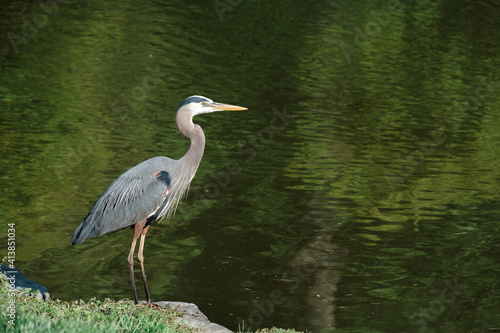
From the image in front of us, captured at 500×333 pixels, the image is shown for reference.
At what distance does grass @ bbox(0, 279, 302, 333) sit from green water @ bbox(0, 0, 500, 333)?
143 cm

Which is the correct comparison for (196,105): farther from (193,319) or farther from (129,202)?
(193,319)

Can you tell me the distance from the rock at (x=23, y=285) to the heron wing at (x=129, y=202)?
21.9 inches

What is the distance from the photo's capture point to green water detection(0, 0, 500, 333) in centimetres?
862

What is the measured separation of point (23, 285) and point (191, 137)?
215cm

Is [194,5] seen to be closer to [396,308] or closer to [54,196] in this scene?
[54,196]

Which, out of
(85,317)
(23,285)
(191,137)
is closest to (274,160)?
(191,137)

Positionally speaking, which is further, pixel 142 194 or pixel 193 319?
pixel 142 194

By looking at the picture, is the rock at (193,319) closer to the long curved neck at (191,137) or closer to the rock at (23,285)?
the rock at (23,285)

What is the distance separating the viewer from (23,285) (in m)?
7.23

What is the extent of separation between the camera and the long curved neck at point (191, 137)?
24.2 ft

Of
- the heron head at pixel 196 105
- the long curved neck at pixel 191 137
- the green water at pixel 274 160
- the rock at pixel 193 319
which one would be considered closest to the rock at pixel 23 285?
the green water at pixel 274 160

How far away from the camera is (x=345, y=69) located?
63.9 ft

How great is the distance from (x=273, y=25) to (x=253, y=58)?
4.27 m

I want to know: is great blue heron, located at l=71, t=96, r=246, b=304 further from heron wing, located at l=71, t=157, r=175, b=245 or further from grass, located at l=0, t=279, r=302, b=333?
grass, located at l=0, t=279, r=302, b=333
